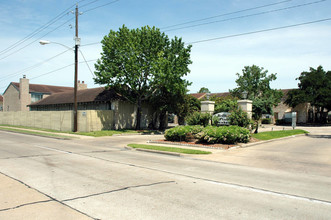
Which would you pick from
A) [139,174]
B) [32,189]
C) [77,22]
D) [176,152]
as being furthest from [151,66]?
[32,189]

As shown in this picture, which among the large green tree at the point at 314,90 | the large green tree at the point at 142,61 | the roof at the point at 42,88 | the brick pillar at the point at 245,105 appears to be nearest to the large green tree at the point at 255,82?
the large green tree at the point at 314,90

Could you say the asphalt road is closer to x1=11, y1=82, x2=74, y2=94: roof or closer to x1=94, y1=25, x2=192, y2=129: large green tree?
x1=94, y1=25, x2=192, y2=129: large green tree

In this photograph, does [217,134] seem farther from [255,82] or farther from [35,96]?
[35,96]

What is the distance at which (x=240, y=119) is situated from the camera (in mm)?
19188

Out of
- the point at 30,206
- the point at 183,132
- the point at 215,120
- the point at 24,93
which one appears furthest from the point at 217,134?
the point at 24,93

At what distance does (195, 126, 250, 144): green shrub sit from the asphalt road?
5755mm

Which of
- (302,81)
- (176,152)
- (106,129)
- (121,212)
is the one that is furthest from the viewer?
(302,81)

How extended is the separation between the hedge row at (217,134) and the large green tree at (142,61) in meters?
9.32

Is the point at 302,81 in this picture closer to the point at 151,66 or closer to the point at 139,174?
the point at 151,66

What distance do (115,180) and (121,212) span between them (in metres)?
2.66

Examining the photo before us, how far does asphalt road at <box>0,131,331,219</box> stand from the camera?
5.36 meters

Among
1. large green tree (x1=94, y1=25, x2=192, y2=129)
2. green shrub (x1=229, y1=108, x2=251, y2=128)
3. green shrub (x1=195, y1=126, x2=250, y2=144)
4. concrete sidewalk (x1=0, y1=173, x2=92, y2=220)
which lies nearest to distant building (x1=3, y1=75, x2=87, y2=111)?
large green tree (x1=94, y1=25, x2=192, y2=129)

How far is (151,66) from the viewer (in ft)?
91.4

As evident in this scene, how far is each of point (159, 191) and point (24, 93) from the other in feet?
178
